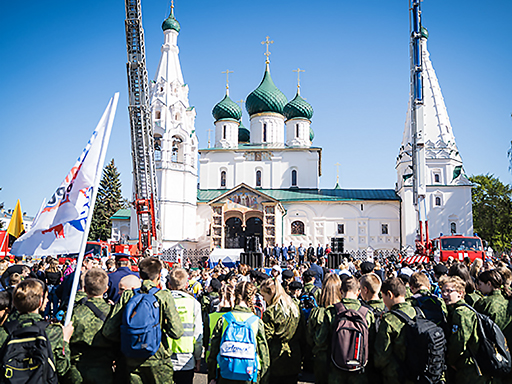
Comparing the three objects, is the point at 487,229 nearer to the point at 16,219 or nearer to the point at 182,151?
the point at 182,151

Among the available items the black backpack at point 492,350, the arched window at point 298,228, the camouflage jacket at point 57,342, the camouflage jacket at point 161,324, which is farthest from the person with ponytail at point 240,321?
the arched window at point 298,228

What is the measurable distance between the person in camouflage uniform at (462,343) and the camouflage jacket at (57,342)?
3.70m

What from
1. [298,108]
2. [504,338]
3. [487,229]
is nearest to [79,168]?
[504,338]

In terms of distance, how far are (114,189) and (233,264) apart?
3549cm

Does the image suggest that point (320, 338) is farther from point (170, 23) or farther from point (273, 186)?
point (273, 186)

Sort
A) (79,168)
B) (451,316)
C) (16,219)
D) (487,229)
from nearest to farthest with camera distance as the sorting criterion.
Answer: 1. (451,316)
2. (79,168)
3. (16,219)
4. (487,229)

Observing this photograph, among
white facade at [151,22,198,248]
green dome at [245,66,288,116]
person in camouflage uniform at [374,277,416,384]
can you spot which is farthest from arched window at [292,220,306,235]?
person in camouflage uniform at [374,277,416,384]

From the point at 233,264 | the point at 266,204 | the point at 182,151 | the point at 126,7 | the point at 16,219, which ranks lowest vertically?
the point at 233,264

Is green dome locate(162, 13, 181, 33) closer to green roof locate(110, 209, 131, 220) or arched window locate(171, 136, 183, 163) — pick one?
arched window locate(171, 136, 183, 163)

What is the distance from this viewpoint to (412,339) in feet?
14.0

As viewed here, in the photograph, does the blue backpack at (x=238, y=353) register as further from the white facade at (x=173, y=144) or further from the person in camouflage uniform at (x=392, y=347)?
the white facade at (x=173, y=144)

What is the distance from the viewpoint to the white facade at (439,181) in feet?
123

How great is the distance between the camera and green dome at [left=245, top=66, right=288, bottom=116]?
4562 cm

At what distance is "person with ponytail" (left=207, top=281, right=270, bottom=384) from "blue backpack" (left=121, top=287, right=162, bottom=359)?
57 centimetres
